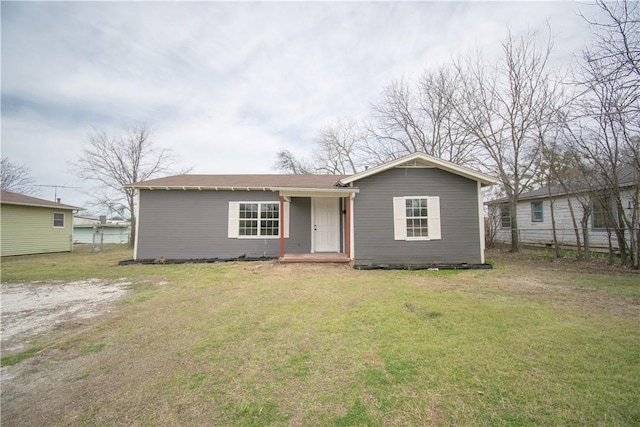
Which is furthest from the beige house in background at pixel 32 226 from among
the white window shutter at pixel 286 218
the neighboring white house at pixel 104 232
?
the white window shutter at pixel 286 218

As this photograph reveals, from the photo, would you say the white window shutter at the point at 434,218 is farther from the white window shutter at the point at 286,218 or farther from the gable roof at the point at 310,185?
the white window shutter at the point at 286,218

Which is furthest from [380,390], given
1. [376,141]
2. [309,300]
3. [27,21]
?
[376,141]

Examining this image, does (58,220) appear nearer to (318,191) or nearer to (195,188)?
(195,188)

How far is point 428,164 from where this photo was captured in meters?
9.21

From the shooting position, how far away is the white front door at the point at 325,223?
10.9 m

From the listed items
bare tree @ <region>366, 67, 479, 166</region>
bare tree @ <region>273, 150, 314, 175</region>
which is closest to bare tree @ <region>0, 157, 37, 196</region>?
bare tree @ <region>273, 150, 314, 175</region>

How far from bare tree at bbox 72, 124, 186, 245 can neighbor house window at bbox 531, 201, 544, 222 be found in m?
24.4

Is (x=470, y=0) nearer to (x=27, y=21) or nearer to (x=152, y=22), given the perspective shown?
(x=152, y=22)

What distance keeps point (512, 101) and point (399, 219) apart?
8349 mm

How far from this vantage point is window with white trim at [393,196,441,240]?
30.0 feet

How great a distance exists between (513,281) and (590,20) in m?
5.92

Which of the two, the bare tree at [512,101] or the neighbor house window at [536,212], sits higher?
the bare tree at [512,101]

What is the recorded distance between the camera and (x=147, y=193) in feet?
34.4

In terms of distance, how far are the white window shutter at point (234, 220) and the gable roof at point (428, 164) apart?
4.37 meters
